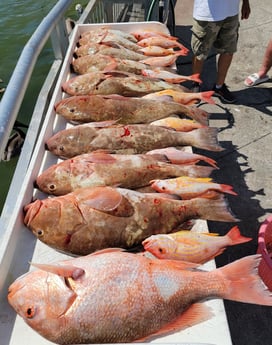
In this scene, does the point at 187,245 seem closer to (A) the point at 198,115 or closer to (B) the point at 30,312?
(B) the point at 30,312

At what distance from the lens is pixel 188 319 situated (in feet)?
5.49

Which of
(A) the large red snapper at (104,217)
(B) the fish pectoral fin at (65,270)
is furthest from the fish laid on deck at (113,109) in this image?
(B) the fish pectoral fin at (65,270)

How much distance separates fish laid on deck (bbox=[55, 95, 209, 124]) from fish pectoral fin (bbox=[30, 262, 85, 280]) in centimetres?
147

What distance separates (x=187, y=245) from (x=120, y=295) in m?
0.50

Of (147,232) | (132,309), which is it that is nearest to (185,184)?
(147,232)

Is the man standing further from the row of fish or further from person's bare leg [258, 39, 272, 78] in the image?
the row of fish

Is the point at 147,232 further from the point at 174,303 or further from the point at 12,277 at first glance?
the point at 12,277

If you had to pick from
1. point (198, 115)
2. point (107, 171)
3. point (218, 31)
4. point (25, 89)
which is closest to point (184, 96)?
point (198, 115)

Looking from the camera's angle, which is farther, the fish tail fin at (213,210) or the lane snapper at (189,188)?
the lane snapper at (189,188)

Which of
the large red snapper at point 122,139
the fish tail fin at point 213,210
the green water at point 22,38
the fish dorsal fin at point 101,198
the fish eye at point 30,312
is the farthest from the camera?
the green water at point 22,38

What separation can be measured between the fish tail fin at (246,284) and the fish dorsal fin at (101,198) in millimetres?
698

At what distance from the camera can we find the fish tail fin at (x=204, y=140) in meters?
2.68

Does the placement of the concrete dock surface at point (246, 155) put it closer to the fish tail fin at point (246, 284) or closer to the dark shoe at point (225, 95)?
the dark shoe at point (225, 95)

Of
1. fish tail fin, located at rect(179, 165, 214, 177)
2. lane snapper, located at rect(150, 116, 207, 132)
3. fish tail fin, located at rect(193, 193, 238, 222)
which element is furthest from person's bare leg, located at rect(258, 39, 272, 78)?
fish tail fin, located at rect(193, 193, 238, 222)
